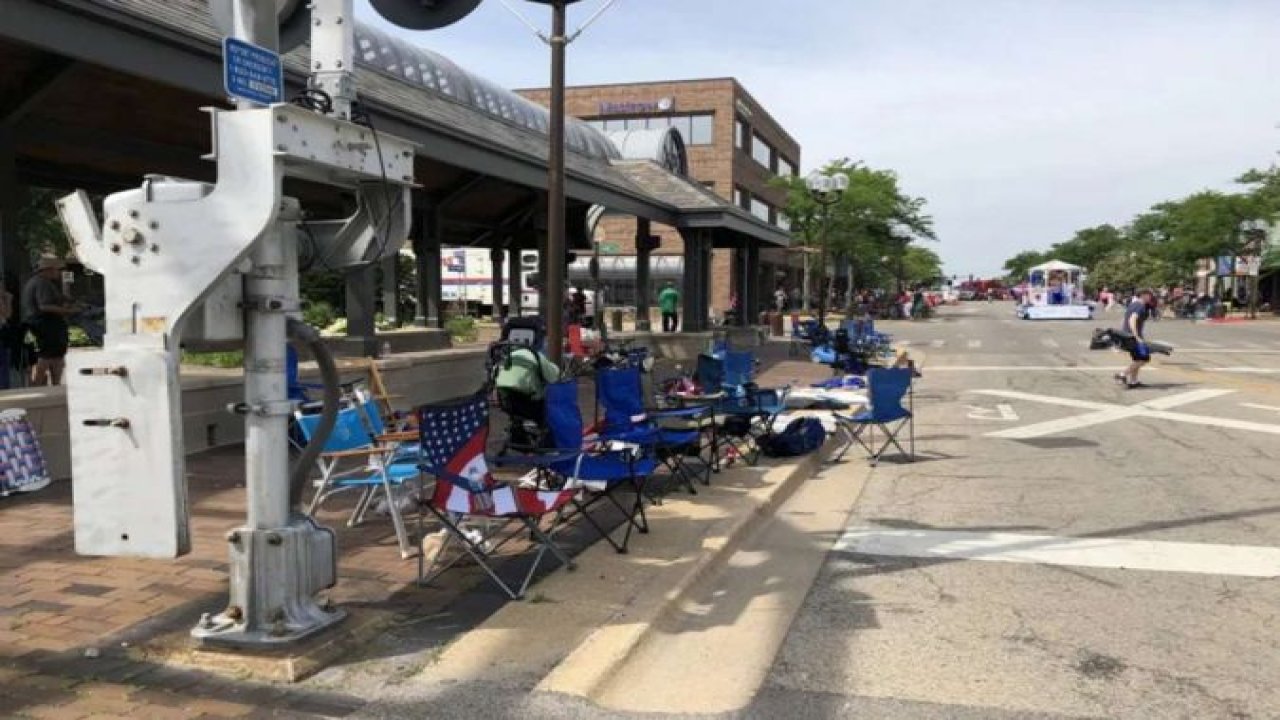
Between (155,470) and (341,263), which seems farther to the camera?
(341,263)

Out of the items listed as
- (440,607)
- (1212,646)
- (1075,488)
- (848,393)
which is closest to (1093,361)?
(848,393)

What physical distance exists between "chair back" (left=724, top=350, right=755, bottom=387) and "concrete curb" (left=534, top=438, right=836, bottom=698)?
376cm

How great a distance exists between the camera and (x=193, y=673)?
399 centimetres

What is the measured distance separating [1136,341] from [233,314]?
15276 mm

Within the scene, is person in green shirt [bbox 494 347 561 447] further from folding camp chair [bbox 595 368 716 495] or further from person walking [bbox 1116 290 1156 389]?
person walking [bbox 1116 290 1156 389]

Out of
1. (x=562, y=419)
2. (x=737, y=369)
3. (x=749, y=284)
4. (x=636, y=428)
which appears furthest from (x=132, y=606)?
(x=749, y=284)

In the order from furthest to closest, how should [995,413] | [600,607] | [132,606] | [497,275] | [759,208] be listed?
[759,208]
[497,275]
[995,413]
[600,607]
[132,606]

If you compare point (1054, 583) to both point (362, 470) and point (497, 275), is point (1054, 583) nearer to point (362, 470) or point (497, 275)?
point (362, 470)

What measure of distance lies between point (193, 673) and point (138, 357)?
52.0 inches

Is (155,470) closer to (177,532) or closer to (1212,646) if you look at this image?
(177,532)

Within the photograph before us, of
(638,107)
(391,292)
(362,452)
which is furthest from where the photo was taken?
(638,107)

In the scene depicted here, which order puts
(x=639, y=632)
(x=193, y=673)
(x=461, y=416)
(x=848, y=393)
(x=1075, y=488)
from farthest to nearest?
1. (x=848, y=393)
2. (x=1075, y=488)
3. (x=461, y=416)
4. (x=639, y=632)
5. (x=193, y=673)

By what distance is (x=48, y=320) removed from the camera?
9336 millimetres

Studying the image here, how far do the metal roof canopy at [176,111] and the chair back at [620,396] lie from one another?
2.25 m
